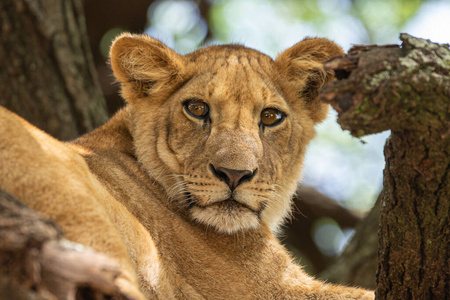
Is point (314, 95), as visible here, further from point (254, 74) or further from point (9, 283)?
point (9, 283)

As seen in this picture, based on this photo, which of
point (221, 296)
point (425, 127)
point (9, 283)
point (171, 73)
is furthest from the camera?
point (171, 73)

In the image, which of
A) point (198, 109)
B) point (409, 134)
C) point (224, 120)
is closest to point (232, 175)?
point (224, 120)

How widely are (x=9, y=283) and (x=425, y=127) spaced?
190 centimetres

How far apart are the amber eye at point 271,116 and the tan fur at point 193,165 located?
0.17 ft

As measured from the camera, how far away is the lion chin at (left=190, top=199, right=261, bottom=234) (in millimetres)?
4223

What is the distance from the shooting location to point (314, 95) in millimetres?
5363

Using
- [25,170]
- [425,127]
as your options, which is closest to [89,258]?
[25,170]

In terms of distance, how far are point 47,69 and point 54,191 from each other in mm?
3883

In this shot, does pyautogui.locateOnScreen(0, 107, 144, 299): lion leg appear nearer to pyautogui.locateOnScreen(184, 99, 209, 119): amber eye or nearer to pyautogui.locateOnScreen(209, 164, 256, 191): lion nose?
pyautogui.locateOnScreen(209, 164, 256, 191): lion nose

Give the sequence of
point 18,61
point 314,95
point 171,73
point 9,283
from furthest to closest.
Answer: point 18,61 < point 314,95 < point 171,73 < point 9,283

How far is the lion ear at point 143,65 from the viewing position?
16.1 ft

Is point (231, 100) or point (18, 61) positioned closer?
point (231, 100)

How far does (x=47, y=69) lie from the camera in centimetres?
633

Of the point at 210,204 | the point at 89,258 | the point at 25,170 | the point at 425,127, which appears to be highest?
the point at 425,127
